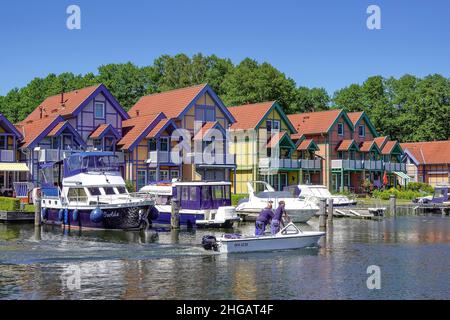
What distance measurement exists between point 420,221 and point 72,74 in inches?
2233

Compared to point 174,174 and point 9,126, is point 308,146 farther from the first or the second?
point 9,126

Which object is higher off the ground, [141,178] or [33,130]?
[33,130]

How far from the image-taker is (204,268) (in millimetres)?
24688

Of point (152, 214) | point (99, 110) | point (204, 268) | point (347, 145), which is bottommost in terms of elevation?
point (204, 268)

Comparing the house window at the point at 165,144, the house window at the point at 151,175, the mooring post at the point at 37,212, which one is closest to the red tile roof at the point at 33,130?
the house window at the point at 151,175

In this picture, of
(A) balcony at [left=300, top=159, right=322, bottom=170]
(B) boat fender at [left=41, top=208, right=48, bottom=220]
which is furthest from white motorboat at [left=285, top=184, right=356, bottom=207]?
(B) boat fender at [left=41, top=208, right=48, bottom=220]

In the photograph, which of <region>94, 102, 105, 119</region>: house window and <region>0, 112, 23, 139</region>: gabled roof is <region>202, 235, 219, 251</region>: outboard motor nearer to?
<region>0, 112, 23, 139</region>: gabled roof

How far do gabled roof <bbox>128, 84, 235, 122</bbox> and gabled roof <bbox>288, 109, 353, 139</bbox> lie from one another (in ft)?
46.6

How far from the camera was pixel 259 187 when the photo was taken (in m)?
67.4

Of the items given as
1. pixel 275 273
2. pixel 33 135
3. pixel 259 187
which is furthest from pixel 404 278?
pixel 259 187

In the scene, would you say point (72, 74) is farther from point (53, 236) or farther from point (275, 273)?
point (275, 273)

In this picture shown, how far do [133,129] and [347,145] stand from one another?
86.8 ft

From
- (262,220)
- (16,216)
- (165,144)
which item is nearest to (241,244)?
(262,220)

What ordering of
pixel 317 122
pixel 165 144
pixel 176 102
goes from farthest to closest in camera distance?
pixel 317 122 → pixel 176 102 → pixel 165 144
